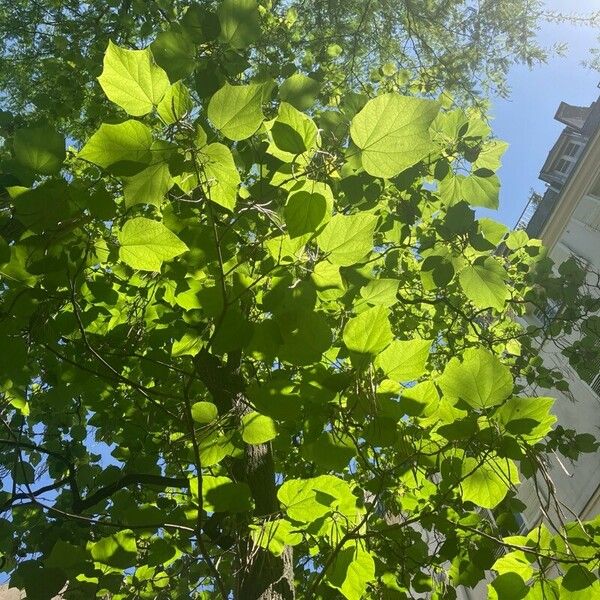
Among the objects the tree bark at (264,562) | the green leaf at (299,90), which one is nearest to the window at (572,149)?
the tree bark at (264,562)

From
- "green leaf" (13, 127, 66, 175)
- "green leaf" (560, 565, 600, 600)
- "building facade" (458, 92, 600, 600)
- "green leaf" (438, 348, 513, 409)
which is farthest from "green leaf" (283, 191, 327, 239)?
"building facade" (458, 92, 600, 600)

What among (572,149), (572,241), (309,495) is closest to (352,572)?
(309,495)

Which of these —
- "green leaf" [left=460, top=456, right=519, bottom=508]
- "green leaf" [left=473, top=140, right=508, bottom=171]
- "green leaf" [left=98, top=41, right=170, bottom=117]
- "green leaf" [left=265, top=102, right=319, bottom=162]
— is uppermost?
"green leaf" [left=473, top=140, right=508, bottom=171]

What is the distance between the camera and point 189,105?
42.1 inches

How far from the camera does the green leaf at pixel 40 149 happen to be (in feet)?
3.63

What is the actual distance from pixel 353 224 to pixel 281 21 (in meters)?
4.28

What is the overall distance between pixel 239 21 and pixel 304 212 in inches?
26.7

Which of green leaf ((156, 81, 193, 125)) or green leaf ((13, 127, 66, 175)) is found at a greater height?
green leaf ((156, 81, 193, 125))

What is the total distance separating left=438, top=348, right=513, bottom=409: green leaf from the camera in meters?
1.05

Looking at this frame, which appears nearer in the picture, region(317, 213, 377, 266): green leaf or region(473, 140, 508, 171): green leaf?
region(317, 213, 377, 266): green leaf

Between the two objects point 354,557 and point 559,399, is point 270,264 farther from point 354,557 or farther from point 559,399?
point 559,399

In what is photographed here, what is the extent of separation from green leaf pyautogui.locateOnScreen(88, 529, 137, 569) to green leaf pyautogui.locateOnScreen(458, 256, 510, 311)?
127cm

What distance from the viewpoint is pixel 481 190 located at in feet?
5.53

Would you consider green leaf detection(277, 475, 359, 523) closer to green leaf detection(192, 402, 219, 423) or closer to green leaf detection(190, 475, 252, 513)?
green leaf detection(190, 475, 252, 513)
